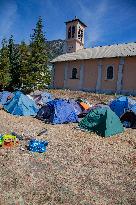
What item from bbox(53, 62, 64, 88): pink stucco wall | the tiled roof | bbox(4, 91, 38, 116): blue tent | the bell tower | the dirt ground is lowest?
the dirt ground

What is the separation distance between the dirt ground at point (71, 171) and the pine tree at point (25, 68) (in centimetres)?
1975

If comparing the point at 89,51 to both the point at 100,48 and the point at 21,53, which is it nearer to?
the point at 100,48

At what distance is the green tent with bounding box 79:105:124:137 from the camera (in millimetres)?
13734

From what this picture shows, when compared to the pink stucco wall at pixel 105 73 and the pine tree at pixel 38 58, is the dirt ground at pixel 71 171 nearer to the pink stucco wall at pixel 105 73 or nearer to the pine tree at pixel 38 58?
the pink stucco wall at pixel 105 73

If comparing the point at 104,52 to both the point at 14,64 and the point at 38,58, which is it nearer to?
the point at 38,58

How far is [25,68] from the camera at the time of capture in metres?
33.2

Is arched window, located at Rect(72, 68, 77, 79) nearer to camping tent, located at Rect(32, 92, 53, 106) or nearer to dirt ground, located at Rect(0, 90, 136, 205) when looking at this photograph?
camping tent, located at Rect(32, 92, 53, 106)

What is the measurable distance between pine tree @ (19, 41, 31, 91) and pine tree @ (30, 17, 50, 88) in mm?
560

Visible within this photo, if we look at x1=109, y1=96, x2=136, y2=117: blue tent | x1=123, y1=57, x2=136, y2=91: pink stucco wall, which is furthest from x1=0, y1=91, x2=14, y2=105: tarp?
x1=123, y1=57, x2=136, y2=91: pink stucco wall

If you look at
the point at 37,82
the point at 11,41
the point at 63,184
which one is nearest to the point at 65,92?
the point at 37,82

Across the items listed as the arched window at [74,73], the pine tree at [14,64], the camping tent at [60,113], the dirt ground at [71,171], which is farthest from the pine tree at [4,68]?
→ the dirt ground at [71,171]

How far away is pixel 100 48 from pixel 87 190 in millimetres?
28353

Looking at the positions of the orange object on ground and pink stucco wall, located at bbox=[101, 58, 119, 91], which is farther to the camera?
pink stucco wall, located at bbox=[101, 58, 119, 91]

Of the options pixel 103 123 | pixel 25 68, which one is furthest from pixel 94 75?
pixel 103 123
